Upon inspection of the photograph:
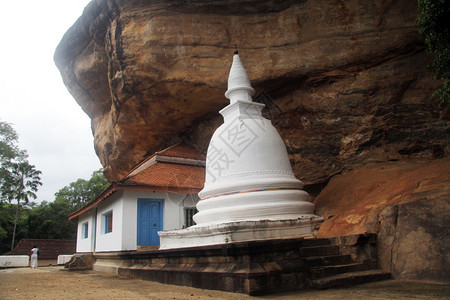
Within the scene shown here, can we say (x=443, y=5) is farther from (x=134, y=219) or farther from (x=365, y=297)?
(x=134, y=219)

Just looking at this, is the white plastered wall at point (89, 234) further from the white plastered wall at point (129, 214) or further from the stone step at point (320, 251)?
the stone step at point (320, 251)

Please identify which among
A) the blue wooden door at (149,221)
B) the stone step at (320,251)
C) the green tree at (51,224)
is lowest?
the stone step at (320,251)

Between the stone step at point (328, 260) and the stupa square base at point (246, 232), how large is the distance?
0.84 m

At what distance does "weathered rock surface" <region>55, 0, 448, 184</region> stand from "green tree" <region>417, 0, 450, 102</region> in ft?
10.4

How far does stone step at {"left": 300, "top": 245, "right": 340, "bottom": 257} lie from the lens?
5.80 metres

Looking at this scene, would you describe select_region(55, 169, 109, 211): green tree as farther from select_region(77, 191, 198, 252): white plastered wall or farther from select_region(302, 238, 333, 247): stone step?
select_region(302, 238, 333, 247): stone step

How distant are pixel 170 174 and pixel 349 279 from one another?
27.4 ft

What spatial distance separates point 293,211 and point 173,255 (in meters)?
2.61

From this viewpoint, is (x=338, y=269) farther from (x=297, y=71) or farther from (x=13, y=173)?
(x=13, y=173)

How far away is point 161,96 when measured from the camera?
12.9 meters

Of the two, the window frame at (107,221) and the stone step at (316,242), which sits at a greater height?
the window frame at (107,221)

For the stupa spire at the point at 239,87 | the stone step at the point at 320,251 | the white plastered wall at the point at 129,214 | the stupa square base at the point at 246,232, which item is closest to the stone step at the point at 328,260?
the stone step at the point at 320,251

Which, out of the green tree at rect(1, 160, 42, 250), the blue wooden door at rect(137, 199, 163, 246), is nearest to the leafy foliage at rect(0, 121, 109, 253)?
the green tree at rect(1, 160, 42, 250)

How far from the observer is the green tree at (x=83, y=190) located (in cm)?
4078
